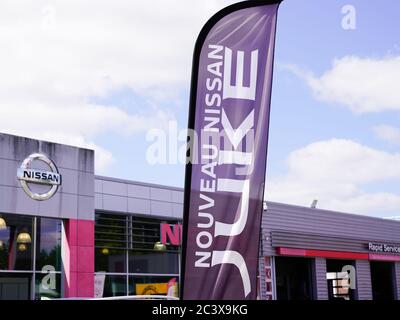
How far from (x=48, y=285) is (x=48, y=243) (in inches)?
49.8

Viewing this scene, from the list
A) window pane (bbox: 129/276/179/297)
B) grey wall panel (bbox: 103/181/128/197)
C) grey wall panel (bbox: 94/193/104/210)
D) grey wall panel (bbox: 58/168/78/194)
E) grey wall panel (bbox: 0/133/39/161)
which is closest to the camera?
grey wall panel (bbox: 0/133/39/161)

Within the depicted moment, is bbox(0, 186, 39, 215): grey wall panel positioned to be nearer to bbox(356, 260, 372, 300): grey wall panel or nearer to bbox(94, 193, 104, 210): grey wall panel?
bbox(94, 193, 104, 210): grey wall panel

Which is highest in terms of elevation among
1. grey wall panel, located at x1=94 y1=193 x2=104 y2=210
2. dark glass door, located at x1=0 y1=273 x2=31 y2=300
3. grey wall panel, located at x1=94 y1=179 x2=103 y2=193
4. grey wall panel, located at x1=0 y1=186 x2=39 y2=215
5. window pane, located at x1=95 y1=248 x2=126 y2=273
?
grey wall panel, located at x1=94 y1=179 x2=103 y2=193

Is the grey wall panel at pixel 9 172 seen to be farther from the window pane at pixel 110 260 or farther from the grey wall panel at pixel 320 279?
the grey wall panel at pixel 320 279

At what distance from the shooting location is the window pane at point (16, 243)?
1870cm

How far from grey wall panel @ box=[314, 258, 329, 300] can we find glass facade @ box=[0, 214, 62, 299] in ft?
51.5

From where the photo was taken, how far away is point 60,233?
800 inches

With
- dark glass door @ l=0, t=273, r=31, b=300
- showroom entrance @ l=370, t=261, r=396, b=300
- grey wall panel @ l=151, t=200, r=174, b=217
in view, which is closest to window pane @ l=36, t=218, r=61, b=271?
dark glass door @ l=0, t=273, r=31, b=300

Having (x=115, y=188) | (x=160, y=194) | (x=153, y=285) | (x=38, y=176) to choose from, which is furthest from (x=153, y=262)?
(x=38, y=176)

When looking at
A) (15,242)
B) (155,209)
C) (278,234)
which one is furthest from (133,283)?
(278,234)

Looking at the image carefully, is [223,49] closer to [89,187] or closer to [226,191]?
[226,191]

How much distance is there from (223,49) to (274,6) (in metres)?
1.13

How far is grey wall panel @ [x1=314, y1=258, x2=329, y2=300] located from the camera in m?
31.7

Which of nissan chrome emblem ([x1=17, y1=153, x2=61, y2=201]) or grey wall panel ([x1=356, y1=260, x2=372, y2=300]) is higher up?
nissan chrome emblem ([x1=17, y1=153, x2=61, y2=201])
